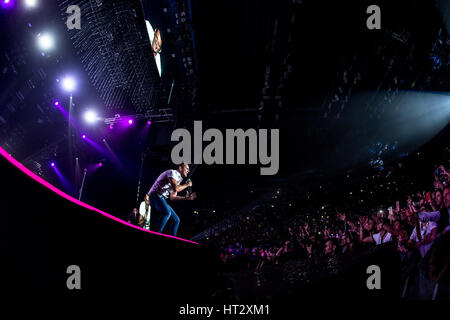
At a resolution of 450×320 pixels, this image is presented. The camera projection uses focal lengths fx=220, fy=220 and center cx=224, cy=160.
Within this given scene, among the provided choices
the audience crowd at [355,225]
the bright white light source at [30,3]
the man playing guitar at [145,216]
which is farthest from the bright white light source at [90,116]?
the audience crowd at [355,225]

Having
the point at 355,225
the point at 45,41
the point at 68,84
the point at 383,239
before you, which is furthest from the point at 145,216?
the point at 355,225

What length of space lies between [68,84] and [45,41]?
108 centimetres

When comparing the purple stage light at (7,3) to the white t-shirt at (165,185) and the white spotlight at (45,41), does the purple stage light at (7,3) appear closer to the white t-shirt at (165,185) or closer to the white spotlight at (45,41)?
the white spotlight at (45,41)

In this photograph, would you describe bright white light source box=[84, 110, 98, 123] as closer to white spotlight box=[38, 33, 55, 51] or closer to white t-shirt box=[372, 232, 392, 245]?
white spotlight box=[38, 33, 55, 51]

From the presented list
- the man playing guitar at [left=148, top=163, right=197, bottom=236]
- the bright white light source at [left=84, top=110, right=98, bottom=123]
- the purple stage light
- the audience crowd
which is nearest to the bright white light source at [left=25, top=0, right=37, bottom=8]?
the purple stage light

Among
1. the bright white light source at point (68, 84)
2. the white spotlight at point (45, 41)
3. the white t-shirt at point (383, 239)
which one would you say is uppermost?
the white spotlight at point (45, 41)

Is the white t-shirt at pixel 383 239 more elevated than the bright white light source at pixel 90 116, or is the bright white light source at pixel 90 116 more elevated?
the bright white light source at pixel 90 116

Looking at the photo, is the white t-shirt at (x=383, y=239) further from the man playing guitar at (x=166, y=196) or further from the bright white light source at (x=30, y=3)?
Result: the bright white light source at (x=30, y=3)

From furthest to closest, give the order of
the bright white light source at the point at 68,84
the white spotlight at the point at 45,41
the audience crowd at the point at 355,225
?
1. the bright white light source at the point at 68,84
2. the white spotlight at the point at 45,41
3. the audience crowd at the point at 355,225

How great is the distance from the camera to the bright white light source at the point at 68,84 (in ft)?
17.0

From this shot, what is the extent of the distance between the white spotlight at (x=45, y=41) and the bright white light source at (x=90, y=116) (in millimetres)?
2302

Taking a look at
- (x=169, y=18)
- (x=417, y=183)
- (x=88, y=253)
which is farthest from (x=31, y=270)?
(x=417, y=183)

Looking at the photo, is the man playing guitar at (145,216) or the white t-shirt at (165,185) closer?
the white t-shirt at (165,185)

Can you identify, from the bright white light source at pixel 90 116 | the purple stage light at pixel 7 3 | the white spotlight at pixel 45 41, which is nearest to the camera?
the purple stage light at pixel 7 3
